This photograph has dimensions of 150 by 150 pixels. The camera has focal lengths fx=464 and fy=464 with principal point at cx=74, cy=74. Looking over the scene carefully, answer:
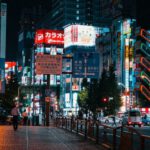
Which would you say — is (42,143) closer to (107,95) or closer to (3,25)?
(3,25)

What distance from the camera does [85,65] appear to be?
41125 mm

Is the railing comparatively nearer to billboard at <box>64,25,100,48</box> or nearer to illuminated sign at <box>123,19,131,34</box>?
illuminated sign at <box>123,19,131,34</box>

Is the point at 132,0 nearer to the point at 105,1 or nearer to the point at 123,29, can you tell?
the point at 123,29

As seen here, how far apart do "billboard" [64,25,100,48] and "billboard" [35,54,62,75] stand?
108m

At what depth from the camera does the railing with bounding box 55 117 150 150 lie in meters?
11.7

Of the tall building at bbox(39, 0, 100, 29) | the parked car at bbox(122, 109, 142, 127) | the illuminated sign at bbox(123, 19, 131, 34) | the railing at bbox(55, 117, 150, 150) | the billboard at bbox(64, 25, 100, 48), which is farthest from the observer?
the tall building at bbox(39, 0, 100, 29)

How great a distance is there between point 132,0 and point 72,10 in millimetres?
58762

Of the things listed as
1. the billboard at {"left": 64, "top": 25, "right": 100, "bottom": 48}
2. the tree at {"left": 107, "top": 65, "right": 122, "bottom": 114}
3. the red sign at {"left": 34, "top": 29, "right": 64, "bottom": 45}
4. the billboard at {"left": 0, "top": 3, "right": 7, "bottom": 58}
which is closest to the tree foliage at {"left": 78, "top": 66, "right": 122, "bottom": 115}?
the tree at {"left": 107, "top": 65, "right": 122, "bottom": 114}

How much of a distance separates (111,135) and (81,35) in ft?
413

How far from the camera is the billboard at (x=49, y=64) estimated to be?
32.5m

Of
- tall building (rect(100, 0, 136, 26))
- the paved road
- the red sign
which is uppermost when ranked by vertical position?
tall building (rect(100, 0, 136, 26))

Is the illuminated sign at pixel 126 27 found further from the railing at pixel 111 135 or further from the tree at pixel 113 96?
the railing at pixel 111 135

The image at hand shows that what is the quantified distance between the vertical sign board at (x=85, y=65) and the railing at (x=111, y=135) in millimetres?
12790

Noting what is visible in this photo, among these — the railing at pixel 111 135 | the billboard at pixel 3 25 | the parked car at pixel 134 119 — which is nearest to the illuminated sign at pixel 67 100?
the parked car at pixel 134 119
